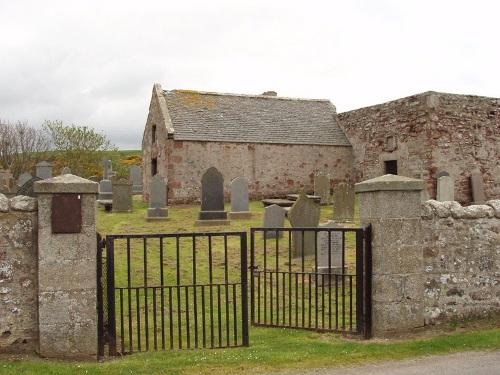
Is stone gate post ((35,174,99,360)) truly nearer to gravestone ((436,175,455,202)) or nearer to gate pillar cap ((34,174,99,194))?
gate pillar cap ((34,174,99,194))

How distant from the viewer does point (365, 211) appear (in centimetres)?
673

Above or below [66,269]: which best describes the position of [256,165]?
above

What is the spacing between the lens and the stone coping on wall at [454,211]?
675 centimetres

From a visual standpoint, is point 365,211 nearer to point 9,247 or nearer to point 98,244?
point 98,244

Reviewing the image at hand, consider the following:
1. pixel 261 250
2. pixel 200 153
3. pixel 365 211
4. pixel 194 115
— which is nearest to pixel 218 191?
pixel 261 250

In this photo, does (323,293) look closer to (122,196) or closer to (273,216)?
(273,216)

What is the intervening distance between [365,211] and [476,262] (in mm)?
1771

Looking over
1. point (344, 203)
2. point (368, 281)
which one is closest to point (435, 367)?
point (368, 281)

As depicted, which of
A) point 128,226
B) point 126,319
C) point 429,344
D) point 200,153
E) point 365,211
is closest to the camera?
point 429,344

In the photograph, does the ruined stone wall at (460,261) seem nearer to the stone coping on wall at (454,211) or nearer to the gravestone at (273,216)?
the stone coping on wall at (454,211)

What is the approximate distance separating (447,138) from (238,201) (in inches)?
354

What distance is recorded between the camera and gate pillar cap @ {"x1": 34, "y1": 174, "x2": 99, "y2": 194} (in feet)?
18.4

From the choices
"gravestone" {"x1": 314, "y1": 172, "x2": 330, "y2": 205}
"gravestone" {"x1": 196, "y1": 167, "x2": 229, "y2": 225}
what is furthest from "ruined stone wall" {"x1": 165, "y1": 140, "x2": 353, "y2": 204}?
"gravestone" {"x1": 196, "y1": 167, "x2": 229, "y2": 225}

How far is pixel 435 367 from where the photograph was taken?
5.45 meters
